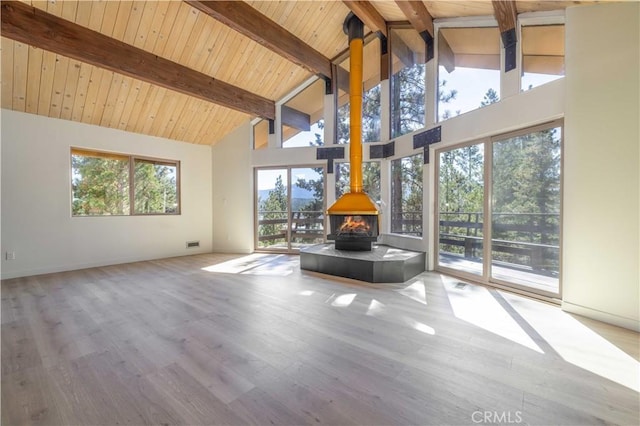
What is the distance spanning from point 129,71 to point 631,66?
5.96 metres

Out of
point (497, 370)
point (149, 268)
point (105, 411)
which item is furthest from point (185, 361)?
point (149, 268)

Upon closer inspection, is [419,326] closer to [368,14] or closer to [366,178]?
[366,178]

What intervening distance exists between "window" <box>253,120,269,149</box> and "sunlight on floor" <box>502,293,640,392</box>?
5.78m

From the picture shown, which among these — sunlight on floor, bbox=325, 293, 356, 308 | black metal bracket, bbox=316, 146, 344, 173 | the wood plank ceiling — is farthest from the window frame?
the wood plank ceiling

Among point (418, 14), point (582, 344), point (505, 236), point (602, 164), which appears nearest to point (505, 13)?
point (418, 14)

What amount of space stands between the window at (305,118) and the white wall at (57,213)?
2.67 meters

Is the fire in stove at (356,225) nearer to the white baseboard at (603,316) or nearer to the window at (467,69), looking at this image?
the window at (467,69)

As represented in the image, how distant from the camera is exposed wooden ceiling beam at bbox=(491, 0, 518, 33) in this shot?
3344 mm

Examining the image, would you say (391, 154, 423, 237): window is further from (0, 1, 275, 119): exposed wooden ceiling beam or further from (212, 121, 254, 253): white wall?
(0, 1, 275, 119): exposed wooden ceiling beam

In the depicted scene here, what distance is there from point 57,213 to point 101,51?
9.57 feet

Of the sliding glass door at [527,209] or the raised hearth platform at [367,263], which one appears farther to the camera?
the raised hearth platform at [367,263]

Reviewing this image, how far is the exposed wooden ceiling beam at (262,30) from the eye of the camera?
372 centimetres

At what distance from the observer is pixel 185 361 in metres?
2.06

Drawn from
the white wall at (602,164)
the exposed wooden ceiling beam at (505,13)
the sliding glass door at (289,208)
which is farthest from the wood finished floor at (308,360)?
the exposed wooden ceiling beam at (505,13)
